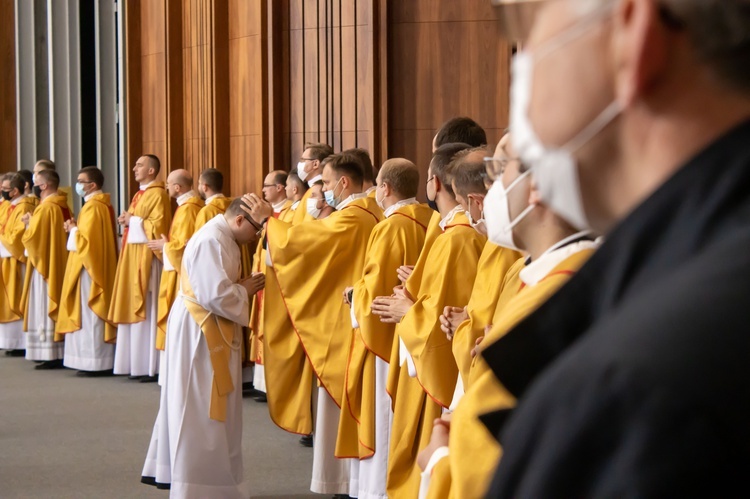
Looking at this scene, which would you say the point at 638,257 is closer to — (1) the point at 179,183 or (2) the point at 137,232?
(1) the point at 179,183

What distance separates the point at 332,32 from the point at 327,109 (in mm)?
629

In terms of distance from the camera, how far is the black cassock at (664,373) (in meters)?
0.64

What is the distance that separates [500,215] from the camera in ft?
7.75

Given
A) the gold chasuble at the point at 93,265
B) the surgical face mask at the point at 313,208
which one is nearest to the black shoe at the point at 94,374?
the gold chasuble at the point at 93,265

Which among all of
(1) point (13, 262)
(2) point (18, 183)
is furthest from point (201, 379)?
(2) point (18, 183)

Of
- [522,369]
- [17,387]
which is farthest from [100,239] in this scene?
[522,369]

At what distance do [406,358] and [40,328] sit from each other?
6881mm

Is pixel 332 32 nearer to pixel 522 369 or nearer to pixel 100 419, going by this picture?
pixel 100 419

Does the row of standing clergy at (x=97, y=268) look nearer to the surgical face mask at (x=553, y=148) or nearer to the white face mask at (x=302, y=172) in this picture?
the white face mask at (x=302, y=172)

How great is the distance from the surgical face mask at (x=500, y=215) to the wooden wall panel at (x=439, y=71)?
5875 millimetres

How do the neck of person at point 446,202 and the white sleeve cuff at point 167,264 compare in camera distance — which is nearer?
the neck of person at point 446,202

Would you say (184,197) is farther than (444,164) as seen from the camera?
Yes

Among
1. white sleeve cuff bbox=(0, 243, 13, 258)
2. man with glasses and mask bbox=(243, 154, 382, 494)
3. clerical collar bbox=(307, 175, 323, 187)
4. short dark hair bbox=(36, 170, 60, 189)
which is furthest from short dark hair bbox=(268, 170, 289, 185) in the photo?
white sleeve cuff bbox=(0, 243, 13, 258)

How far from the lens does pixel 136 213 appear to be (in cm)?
957
